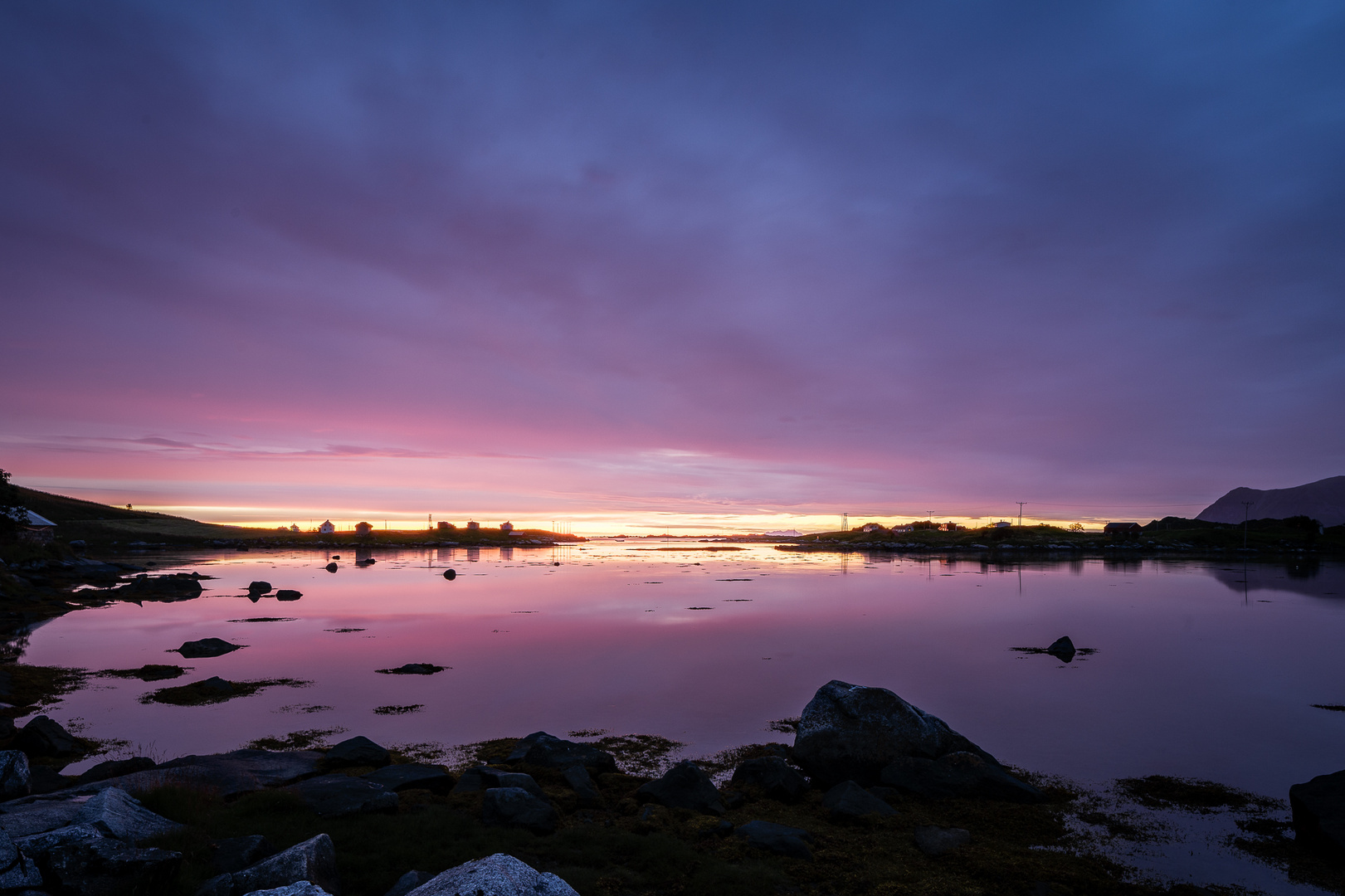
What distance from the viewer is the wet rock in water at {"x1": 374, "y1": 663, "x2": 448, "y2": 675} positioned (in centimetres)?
2553

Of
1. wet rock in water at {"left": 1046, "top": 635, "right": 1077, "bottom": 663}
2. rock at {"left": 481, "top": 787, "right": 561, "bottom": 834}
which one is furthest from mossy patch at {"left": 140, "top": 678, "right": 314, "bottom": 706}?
wet rock in water at {"left": 1046, "top": 635, "right": 1077, "bottom": 663}

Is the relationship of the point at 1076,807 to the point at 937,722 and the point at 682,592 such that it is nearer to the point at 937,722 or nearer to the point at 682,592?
the point at 937,722

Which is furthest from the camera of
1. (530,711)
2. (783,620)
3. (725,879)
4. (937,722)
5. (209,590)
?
(209,590)

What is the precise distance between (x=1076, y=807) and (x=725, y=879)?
8264 millimetres

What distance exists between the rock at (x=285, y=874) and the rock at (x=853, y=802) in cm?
867

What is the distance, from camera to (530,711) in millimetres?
20531

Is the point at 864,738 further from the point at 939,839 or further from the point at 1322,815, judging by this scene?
the point at 1322,815

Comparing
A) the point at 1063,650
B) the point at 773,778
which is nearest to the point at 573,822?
the point at 773,778

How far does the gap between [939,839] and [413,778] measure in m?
9.68

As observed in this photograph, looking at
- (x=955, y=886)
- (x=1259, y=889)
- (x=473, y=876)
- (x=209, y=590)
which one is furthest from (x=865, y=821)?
(x=209, y=590)

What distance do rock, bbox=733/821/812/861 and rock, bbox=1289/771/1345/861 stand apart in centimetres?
835

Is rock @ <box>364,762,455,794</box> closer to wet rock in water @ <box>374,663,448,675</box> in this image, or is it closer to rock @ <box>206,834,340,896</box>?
rock @ <box>206,834,340,896</box>

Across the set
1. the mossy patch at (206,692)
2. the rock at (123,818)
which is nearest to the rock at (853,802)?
the rock at (123,818)

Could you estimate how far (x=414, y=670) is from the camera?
25828mm
